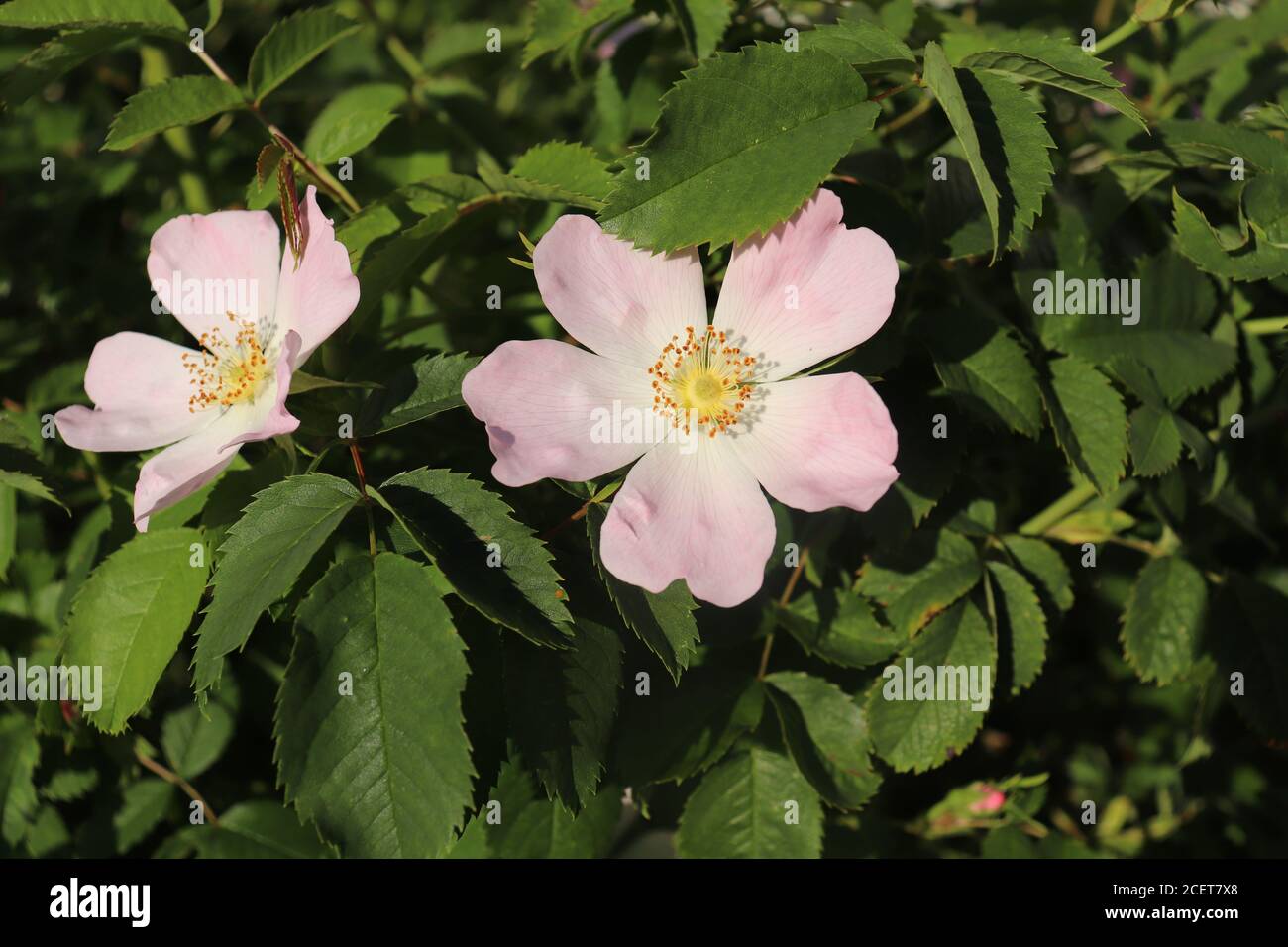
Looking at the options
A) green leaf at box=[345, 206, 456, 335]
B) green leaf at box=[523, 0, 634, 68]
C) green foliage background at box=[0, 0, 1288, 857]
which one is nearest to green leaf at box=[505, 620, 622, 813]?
green foliage background at box=[0, 0, 1288, 857]

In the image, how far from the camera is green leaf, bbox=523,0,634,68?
66.9 inches

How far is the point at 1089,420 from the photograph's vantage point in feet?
5.13

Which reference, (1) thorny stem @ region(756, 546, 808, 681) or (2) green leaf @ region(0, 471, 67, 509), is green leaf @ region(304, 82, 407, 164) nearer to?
(2) green leaf @ region(0, 471, 67, 509)

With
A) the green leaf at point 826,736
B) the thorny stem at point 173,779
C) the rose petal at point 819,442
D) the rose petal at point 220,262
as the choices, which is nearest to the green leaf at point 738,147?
the rose petal at point 819,442

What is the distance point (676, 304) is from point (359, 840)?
824 mm

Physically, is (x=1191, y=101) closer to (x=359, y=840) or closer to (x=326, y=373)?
(x=326, y=373)

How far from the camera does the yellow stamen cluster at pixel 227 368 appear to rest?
61.1 inches

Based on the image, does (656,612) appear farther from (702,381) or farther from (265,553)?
(265,553)

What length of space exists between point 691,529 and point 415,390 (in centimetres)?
43

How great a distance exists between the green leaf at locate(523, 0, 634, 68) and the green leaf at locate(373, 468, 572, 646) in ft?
2.63

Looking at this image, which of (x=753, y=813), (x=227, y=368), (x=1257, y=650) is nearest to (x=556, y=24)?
(x=227, y=368)

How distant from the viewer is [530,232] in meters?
1.72
